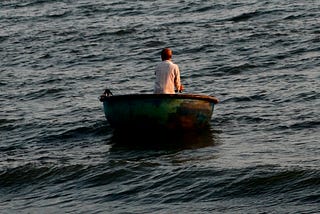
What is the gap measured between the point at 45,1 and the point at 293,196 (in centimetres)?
2838

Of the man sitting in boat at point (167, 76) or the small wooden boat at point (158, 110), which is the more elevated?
the man sitting in boat at point (167, 76)

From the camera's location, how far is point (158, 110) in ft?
55.1

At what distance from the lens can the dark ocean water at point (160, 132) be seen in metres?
13.9

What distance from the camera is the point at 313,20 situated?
92.2 ft

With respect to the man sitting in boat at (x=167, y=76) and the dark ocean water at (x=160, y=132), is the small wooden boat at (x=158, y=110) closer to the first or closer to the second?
the dark ocean water at (x=160, y=132)

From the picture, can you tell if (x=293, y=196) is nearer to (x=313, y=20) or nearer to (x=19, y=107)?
(x=19, y=107)

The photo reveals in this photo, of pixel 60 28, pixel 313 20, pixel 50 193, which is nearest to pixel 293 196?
pixel 50 193

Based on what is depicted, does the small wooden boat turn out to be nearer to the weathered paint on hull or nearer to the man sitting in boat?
the weathered paint on hull

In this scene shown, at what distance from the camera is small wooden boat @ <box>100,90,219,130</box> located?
16719mm

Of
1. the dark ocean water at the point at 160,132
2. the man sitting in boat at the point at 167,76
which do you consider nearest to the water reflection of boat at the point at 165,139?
the dark ocean water at the point at 160,132

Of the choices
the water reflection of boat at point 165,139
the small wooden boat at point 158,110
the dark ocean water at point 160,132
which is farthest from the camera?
the water reflection of boat at point 165,139

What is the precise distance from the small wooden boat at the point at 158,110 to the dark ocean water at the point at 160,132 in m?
0.29

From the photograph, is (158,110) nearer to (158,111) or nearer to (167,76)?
(158,111)

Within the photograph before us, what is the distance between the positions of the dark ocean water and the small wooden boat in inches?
11.2
